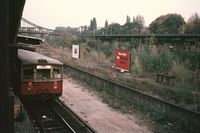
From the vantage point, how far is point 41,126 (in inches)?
360

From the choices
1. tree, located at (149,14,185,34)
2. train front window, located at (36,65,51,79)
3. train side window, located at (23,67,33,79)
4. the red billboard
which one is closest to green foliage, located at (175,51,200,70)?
the red billboard

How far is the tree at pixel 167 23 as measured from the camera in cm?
5339

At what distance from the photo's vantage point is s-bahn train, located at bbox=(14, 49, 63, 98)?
34.6ft

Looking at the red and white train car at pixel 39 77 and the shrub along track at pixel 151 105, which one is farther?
the red and white train car at pixel 39 77

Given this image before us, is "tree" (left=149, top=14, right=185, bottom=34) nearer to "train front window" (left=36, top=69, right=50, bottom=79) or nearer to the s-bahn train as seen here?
the s-bahn train

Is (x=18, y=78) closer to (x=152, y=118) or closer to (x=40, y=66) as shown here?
(x=40, y=66)

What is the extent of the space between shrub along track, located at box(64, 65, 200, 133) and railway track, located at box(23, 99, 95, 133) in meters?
2.79

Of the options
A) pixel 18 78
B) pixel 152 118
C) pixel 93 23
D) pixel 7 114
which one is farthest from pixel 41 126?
pixel 93 23

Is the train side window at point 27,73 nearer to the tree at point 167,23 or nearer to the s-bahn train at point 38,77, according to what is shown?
the s-bahn train at point 38,77

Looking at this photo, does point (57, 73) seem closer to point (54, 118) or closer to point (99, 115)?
point (54, 118)

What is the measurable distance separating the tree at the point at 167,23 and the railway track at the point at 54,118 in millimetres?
44101

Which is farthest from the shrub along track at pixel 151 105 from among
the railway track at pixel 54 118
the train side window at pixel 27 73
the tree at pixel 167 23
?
the tree at pixel 167 23

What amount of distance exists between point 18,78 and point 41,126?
9.04 ft

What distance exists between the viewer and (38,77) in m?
10.9
